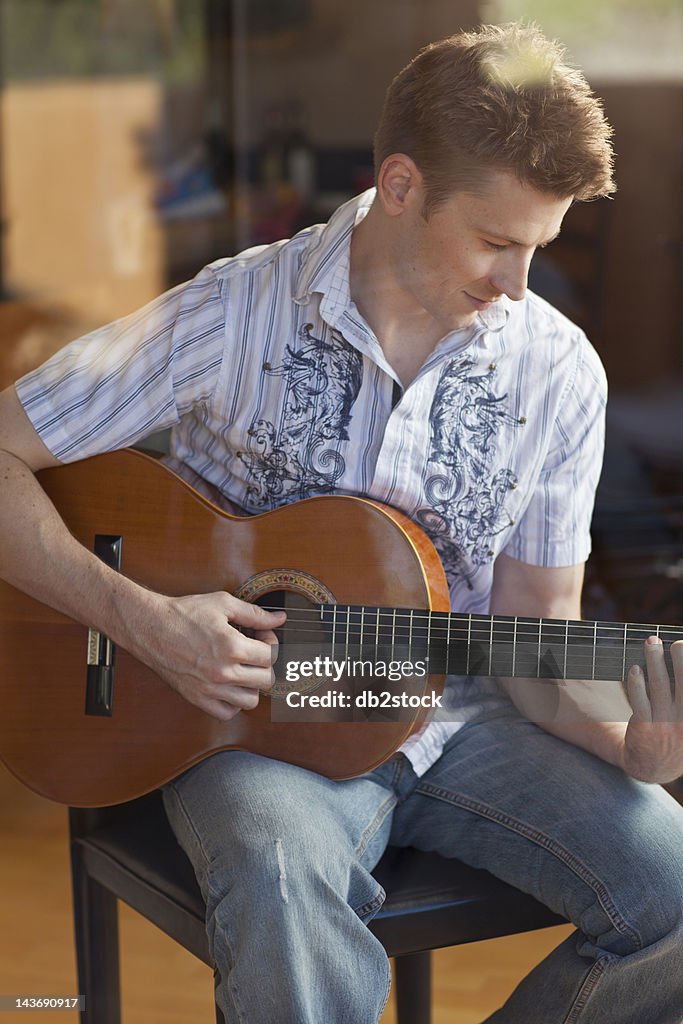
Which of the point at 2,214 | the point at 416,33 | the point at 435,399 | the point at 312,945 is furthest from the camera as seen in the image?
the point at 2,214

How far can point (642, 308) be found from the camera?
1.05 m

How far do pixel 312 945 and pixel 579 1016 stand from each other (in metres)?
0.26

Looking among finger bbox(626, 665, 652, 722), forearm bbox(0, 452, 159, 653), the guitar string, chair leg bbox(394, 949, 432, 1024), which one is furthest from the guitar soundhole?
chair leg bbox(394, 949, 432, 1024)

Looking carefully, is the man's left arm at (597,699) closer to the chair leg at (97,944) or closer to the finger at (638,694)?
the finger at (638,694)

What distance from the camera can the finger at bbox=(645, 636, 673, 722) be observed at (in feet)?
2.96

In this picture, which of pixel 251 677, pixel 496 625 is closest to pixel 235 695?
pixel 251 677

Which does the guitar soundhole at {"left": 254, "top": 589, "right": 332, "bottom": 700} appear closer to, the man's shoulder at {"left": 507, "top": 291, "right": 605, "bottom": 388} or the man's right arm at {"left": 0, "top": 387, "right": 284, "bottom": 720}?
the man's right arm at {"left": 0, "top": 387, "right": 284, "bottom": 720}

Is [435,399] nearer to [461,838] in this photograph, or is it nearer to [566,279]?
[566,279]

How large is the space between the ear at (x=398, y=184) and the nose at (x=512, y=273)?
84mm

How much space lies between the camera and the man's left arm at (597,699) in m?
0.92

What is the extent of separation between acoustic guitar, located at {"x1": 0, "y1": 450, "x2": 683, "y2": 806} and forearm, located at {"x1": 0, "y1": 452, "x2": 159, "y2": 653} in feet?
0.05

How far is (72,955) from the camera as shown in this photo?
3.85ft

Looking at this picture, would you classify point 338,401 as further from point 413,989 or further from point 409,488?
point 413,989

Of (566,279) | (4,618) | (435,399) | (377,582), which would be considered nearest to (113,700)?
(4,618)
